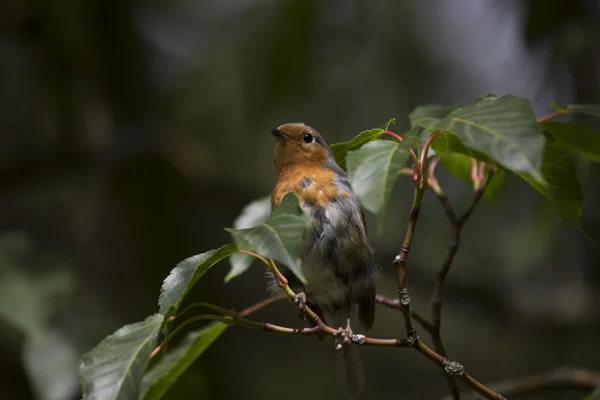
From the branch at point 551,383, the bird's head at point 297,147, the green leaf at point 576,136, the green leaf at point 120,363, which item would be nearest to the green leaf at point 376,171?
the green leaf at point 120,363

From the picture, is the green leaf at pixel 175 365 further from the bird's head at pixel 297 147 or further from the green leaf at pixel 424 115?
the bird's head at pixel 297 147

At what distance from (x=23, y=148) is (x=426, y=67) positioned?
311cm

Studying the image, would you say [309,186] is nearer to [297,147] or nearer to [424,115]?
[297,147]

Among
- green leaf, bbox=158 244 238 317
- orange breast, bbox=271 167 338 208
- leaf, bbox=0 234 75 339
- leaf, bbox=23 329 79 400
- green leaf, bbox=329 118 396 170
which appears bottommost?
leaf, bbox=23 329 79 400

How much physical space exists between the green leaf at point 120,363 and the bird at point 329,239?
785 millimetres

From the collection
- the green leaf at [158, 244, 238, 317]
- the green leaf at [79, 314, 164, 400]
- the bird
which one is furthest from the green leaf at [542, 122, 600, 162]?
the green leaf at [79, 314, 164, 400]

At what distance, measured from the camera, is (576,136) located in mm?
1835

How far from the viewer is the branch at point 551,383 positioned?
2.53 metres

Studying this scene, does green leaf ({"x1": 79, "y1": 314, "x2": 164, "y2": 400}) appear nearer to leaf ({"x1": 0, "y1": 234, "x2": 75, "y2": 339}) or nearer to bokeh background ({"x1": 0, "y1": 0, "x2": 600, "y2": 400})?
leaf ({"x1": 0, "y1": 234, "x2": 75, "y2": 339})

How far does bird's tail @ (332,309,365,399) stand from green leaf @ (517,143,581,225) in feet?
4.08

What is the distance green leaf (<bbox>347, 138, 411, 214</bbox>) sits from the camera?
4.41 ft

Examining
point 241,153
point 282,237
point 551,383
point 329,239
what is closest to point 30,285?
point 329,239

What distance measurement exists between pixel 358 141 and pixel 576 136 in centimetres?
60

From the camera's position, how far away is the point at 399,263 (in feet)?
5.24
